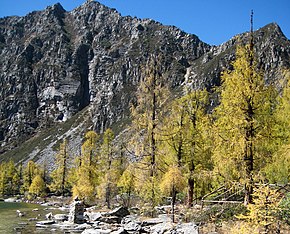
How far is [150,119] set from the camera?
1017 inches

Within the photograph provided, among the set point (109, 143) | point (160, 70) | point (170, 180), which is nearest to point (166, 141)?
point (170, 180)

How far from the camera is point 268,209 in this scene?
11422 mm

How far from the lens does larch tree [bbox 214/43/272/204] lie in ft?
52.6

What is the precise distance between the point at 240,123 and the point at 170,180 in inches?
298

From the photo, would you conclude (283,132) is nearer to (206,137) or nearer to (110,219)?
(206,137)

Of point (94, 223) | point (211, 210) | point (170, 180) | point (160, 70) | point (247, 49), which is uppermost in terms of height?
Answer: point (160, 70)

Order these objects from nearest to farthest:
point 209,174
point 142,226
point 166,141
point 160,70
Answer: point 209,174
point 142,226
point 166,141
point 160,70

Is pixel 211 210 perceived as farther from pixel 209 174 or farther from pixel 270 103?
pixel 270 103

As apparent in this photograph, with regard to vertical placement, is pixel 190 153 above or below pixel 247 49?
below

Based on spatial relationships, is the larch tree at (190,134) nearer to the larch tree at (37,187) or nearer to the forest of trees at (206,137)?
the forest of trees at (206,137)

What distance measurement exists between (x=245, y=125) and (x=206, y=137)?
9225 millimetres

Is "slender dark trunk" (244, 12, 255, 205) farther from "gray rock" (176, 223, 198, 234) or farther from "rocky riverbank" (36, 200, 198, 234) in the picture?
"rocky riverbank" (36, 200, 198, 234)

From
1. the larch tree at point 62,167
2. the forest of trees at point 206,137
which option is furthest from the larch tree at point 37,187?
the forest of trees at point 206,137

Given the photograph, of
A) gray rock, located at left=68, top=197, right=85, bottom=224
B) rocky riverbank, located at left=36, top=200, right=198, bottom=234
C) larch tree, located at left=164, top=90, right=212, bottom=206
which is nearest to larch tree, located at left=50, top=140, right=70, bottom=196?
rocky riverbank, located at left=36, top=200, right=198, bottom=234
